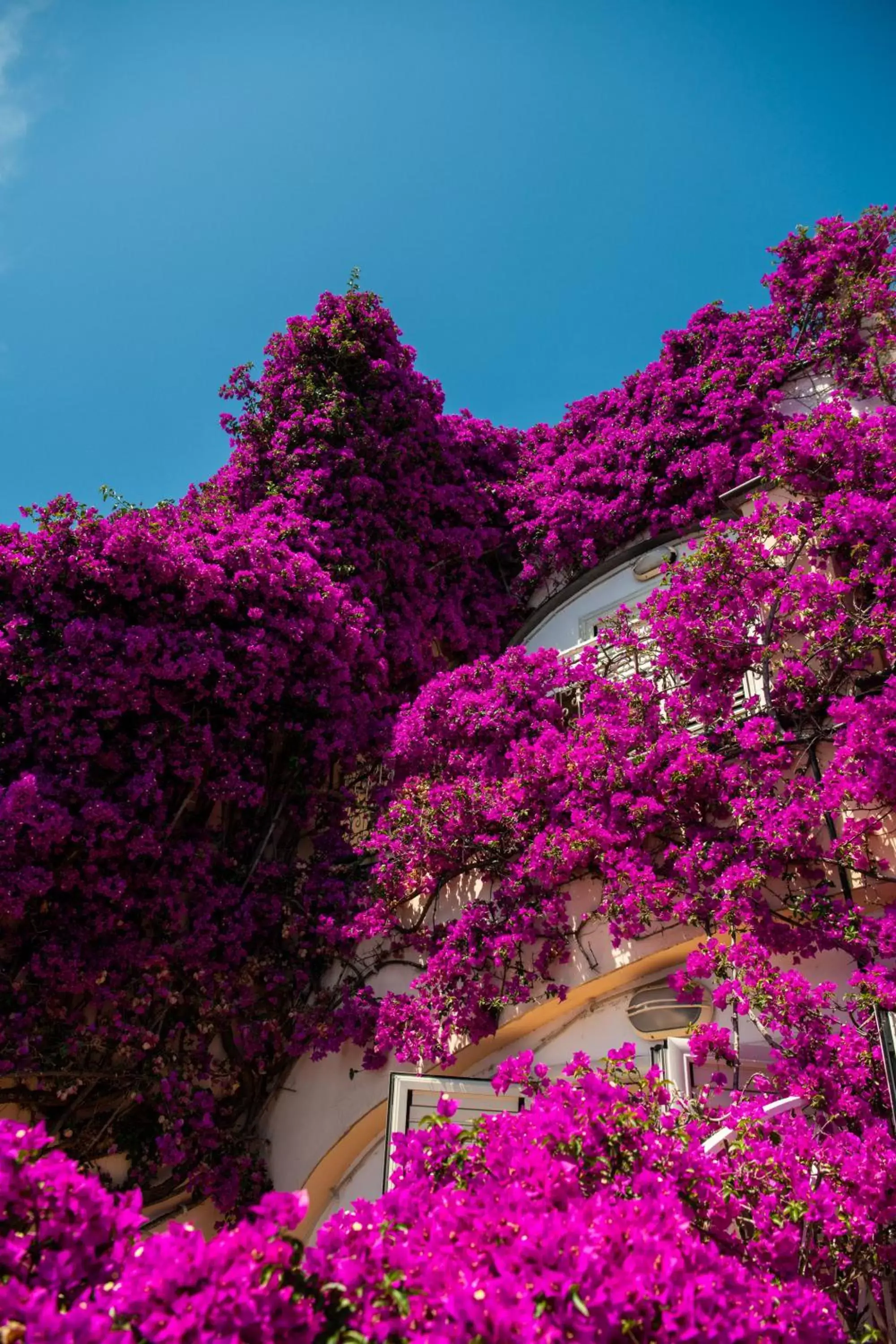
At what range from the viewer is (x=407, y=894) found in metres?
7.95

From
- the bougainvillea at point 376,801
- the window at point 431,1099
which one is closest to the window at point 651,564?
the bougainvillea at point 376,801

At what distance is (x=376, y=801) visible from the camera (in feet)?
29.1

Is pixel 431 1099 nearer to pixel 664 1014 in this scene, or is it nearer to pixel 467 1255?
pixel 664 1014

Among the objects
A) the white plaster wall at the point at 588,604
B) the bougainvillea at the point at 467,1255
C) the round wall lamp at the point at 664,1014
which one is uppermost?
the white plaster wall at the point at 588,604

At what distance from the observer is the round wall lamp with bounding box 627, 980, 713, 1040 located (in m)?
6.19

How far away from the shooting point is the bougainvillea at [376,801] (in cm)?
630

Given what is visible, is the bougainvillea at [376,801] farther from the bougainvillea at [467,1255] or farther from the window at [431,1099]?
the bougainvillea at [467,1255]

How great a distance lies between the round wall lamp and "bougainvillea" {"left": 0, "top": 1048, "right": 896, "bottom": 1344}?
7.11 ft

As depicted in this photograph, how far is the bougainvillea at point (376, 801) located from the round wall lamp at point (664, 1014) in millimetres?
200

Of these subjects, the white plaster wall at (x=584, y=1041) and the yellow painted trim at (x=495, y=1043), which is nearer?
the white plaster wall at (x=584, y=1041)

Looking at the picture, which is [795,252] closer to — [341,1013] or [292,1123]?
[341,1013]

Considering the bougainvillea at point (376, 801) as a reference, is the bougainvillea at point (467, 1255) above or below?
below

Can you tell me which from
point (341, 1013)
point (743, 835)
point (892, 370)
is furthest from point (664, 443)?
point (341, 1013)

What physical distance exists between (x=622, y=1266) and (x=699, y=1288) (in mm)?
239
